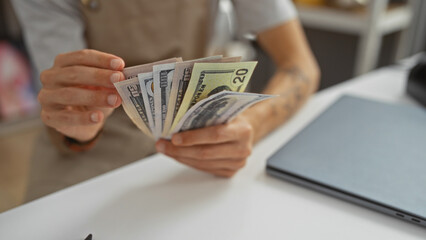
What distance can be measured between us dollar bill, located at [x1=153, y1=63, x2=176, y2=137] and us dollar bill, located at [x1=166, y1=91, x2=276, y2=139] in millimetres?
31

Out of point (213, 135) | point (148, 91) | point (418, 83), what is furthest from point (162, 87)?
point (418, 83)

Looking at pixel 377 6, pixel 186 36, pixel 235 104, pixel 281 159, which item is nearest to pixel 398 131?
pixel 281 159

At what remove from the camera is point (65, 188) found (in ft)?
1.71

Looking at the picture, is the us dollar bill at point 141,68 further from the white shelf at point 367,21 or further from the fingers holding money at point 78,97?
the white shelf at point 367,21

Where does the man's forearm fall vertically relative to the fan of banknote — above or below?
below

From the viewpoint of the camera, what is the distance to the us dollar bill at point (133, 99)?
38 cm

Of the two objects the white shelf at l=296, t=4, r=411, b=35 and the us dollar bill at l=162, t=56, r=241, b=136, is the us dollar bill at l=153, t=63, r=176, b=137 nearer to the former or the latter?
the us dollar bill at l=162, t=56, r=241, b=136

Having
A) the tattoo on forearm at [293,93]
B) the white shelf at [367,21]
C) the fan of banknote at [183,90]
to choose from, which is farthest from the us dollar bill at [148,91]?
the white shelf at [367,21]

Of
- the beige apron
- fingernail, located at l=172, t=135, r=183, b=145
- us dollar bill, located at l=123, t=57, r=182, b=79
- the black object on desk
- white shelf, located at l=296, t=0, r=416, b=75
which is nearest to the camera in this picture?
us dollar bill, located at l=123, t=57, r=182, b=79

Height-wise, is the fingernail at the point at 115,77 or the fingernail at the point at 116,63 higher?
the fingernail at the point at 116,63

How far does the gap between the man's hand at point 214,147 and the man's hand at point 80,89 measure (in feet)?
0.33

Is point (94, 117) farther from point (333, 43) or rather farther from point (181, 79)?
point (333, 43)

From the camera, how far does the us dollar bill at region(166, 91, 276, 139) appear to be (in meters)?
0.42

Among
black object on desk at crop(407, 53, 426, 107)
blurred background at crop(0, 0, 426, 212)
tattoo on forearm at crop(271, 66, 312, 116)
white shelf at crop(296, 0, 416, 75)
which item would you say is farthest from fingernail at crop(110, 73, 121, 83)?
white shelf at crop(296, 0, 416, 75)
